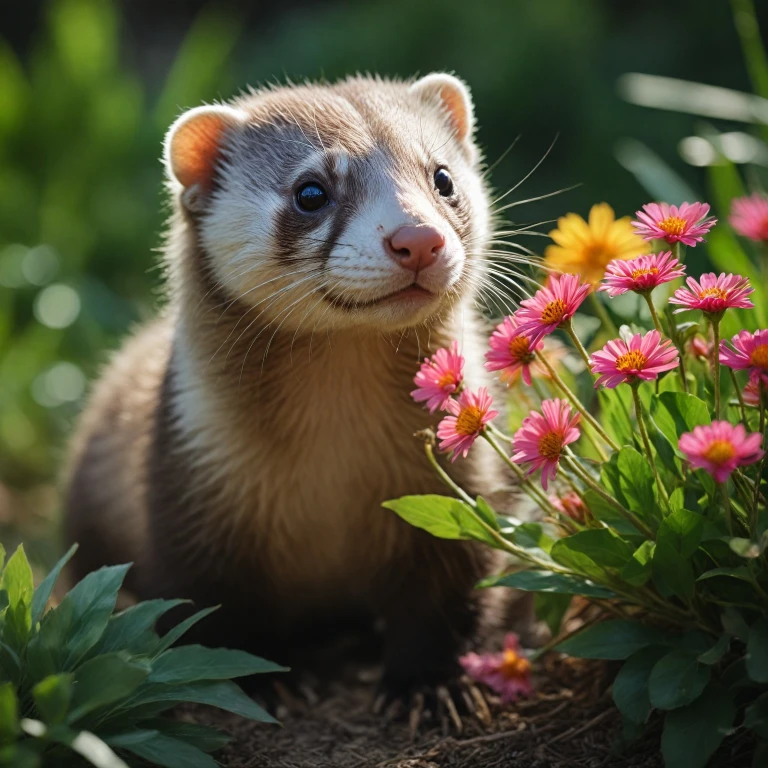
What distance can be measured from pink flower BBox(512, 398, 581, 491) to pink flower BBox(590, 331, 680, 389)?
0.44 feet

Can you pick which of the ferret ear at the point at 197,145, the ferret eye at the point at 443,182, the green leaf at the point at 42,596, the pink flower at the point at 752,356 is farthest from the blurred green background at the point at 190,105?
the pink flower at the point at 752,356

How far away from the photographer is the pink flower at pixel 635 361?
2473 millimetres

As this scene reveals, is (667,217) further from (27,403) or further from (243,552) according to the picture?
(27,403)

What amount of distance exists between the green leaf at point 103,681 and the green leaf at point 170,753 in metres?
0.16

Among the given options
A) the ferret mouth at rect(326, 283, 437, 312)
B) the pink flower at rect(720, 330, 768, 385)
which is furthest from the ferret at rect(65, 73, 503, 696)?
the pink flower at rect(720, 330, 768, 385)

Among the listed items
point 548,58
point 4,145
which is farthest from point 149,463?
point 548,58

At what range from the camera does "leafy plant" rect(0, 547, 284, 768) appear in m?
2.38

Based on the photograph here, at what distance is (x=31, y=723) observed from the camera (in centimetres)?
222

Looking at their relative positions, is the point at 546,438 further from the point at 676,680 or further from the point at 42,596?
the point at 42,596

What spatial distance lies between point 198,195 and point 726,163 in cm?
224

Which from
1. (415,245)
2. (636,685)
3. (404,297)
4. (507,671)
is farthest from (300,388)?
(636,685)

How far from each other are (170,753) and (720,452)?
A: 1.39 metres

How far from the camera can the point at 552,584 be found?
9.24 ft

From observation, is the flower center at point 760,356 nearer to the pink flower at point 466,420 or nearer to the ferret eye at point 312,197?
the pink flower at point 466,420
